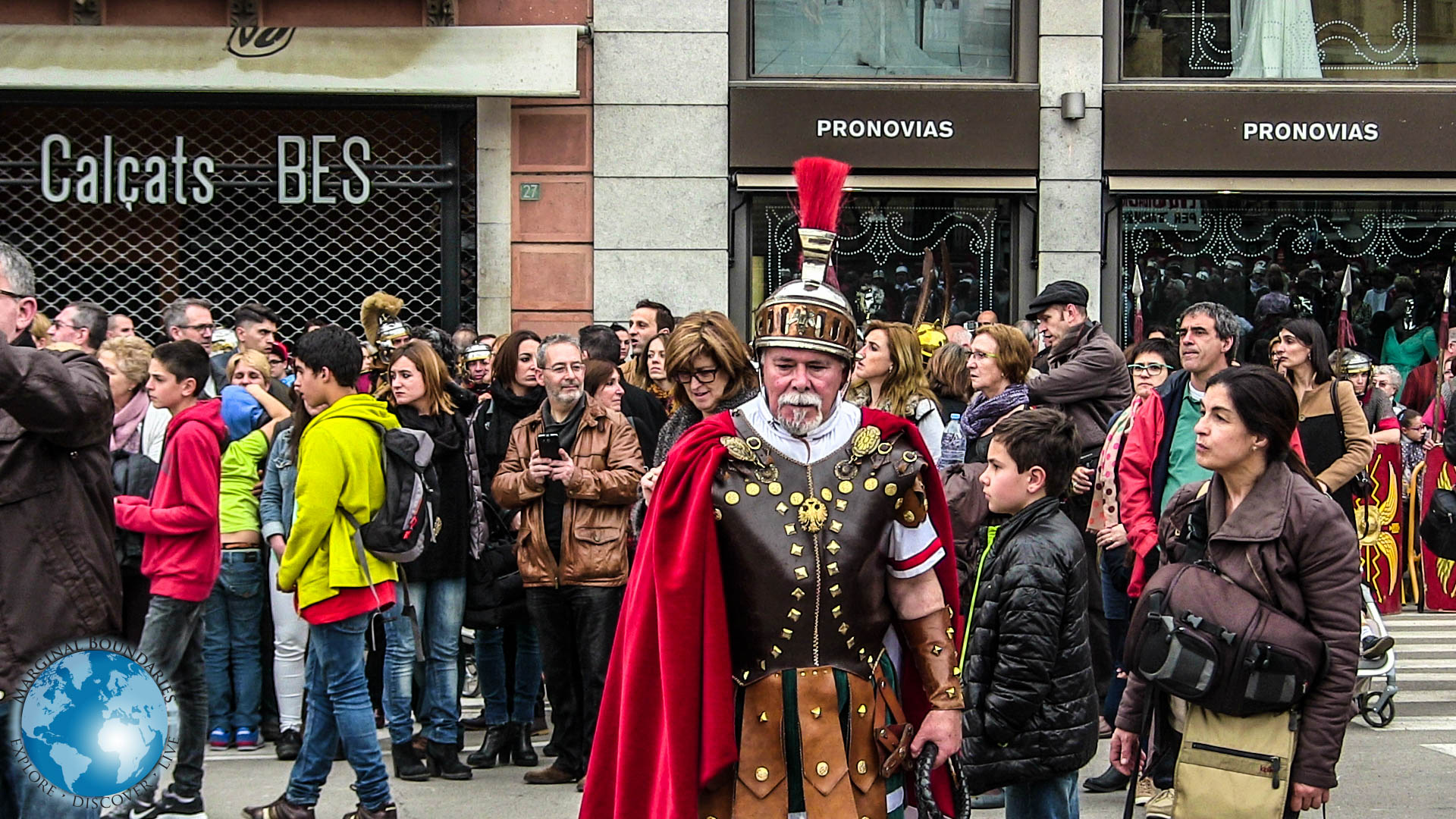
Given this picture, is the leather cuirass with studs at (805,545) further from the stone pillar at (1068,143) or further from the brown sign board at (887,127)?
the stone pillar at (1068,143)

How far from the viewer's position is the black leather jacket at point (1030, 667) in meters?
5.14

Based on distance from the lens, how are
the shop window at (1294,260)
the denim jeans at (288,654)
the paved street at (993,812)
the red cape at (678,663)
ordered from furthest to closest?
the shop window at (1294,260) < the denim jeans at (288,654) < the paved street at (993,812) < the red cape at (678,663)

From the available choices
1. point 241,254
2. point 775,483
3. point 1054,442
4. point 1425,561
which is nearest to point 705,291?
point 241,254

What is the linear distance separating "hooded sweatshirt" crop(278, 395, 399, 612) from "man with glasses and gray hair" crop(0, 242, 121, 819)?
1.83 metres

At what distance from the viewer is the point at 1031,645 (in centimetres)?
515

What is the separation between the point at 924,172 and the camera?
13422mm

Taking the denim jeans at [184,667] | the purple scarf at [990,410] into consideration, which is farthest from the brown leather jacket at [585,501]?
the purple scarf at [990,410]

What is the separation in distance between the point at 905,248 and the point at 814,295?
963 cm

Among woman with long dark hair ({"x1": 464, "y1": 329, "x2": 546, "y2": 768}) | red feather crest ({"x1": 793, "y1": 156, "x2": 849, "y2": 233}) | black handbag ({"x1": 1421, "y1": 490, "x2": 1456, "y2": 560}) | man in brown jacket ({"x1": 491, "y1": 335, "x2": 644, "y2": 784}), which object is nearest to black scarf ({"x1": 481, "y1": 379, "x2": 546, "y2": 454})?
woman with long dark hair ({"x1": 464, "y1": 329, "x2": 546, "y2": 768})

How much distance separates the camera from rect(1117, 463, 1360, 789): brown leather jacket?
14.6 ft

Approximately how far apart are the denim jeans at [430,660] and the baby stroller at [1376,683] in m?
4.55

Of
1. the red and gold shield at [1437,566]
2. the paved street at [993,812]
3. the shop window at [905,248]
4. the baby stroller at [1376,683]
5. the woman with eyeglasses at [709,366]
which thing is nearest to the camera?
the woman with eyeglasses at [709,366]

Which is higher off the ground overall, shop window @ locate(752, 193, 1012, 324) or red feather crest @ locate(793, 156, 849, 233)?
shop window @ locate(752, 193, 1012, 324)

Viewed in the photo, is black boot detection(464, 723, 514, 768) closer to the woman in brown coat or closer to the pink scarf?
the pink scarf
